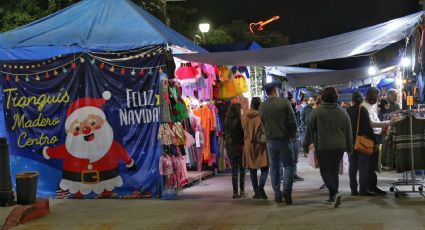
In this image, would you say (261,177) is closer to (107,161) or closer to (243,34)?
(107,161)

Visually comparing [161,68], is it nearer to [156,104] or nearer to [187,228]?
[156,104]

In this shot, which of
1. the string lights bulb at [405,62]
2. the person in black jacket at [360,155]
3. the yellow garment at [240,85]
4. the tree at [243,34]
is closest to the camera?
the person in black jacket at [360,155]

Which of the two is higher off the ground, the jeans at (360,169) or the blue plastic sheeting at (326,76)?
the blue plastic sheeting at (326,76)

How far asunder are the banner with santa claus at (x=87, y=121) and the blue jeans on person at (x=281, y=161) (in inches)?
91.2

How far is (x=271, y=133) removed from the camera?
9391 mm

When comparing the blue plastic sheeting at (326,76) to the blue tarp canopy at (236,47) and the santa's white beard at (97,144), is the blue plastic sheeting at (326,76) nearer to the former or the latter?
the blue tarp canopy at (236,47)

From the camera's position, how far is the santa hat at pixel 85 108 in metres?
11.0

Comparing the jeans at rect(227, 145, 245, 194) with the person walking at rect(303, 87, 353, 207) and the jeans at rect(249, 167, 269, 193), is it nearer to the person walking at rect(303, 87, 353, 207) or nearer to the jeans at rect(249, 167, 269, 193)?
the jeans at rect(249, 167, 269, 193)

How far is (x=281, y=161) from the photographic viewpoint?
9594 mm

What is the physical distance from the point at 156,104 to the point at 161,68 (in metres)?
0.67

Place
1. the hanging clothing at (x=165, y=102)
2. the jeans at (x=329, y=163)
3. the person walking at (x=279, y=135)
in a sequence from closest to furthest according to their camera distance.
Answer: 1. the jeans at (x=329, y=163)
2. the person walking at (x=279, y=135)
3. the hanging clothing at (x=165, y=102)

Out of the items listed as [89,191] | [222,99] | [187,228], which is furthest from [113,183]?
[222,99]

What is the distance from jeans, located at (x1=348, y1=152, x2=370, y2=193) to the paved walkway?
28 centimetres

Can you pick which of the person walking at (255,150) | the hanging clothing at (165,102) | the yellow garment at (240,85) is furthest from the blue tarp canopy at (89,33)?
the yellow garment at (240,85)
